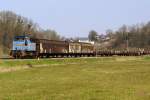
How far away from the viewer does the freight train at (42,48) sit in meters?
63.5

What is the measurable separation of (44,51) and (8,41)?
2336 inches

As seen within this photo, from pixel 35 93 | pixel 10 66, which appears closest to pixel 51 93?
pixel 35 93

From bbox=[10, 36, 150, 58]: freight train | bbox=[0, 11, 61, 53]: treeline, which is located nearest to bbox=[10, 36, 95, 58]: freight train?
bbox=[10, 36, 150, 58]: freight train

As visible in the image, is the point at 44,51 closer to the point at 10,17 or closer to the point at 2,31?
the point at 2,31

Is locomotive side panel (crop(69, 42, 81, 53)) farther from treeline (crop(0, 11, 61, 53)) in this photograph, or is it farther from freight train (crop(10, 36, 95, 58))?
treeline (crop(0, 11, 61, 53))

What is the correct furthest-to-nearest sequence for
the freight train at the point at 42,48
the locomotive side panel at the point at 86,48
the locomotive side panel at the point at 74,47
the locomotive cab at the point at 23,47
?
the locomotive side panel at the point at 86,48 < the locomotive side panel at the point at 74,47 < the freight train at the point at 42,48 < the locomotive cab at the point at 23,47

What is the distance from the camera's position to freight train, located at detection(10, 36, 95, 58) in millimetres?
63469

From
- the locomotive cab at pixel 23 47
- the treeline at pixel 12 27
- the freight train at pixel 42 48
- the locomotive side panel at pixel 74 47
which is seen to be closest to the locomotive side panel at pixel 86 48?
the freight train at pixel 42 48

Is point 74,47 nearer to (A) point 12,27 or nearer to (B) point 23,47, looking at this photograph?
(B) point 23,47

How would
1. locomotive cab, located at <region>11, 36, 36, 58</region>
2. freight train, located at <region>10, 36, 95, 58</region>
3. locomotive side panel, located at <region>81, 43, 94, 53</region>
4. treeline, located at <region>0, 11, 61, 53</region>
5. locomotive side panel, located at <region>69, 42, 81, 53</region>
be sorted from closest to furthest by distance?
locomotive cab, located at <region>11, 36, 36, 58</region>
freight train, located at <region>10, 36, 95, 58</region>
locomotive side panel, located at <region>69, 42, 81, 53</region>
locomotive side panel, located at <region>81, 43, 94, 53</region>
treeline, located at <region>0, 11, 61, 53</region>

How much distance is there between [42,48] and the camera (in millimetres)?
67438

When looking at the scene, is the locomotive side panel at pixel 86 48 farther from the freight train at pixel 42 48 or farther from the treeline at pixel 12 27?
the treeline at pixel 12 27

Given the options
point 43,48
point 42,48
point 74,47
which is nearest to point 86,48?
point 74,47

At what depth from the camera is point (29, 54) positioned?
63969mm
